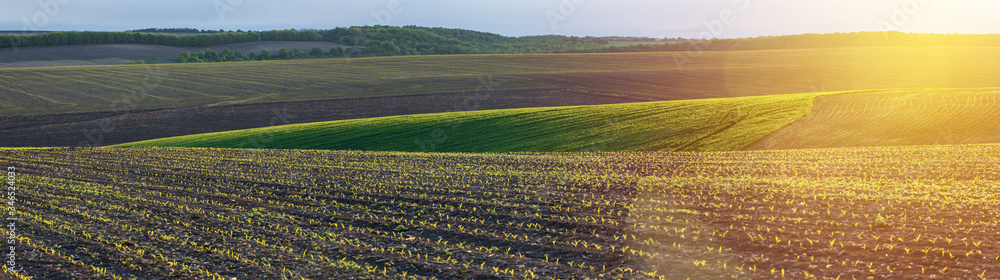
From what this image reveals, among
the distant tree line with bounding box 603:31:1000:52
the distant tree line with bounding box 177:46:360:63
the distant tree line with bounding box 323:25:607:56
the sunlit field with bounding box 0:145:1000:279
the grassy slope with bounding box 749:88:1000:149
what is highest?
the distant tree line with bounding box 603:31:1000:52

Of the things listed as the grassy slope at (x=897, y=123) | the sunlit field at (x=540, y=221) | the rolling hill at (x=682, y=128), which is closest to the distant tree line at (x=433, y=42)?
the rolling hill at (x=682, y=128)

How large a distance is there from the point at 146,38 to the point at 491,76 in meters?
98.0

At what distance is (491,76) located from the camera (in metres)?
86.4

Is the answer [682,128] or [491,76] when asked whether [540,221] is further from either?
[491,76]

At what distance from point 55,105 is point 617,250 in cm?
6812

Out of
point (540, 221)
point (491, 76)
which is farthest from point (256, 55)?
point (540, 221)

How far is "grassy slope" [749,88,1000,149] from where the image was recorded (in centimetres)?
3067

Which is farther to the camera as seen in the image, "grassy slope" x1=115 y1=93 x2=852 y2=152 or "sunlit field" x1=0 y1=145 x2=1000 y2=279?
"grassy slope" x1=115 y1=93 x2=852 y2=152

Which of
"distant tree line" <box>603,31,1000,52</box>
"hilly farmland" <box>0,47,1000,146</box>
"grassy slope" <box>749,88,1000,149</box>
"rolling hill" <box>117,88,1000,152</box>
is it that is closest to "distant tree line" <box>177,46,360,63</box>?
"hilly farmland" <box>0,47,1000,146</box>

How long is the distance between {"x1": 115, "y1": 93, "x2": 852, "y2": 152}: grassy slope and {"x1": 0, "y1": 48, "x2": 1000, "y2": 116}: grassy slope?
80.3 feet

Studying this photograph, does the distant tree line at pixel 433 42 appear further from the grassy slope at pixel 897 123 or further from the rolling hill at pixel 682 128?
the grassy slope at pixel 897 123

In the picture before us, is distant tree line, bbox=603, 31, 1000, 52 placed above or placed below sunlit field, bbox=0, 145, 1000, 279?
above

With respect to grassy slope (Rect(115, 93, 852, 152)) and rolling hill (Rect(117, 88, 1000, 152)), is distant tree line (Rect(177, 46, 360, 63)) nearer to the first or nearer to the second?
grassy slope (Rect(115, 93, 852, 152))

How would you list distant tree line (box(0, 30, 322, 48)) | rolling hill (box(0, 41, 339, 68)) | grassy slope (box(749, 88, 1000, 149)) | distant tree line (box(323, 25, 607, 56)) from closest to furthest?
grassy slope (box(749, 88, 1000, 149))
rolling hill (box(0, 41, 339, 68))
distant tree line (box(0, 30, 322, 48))
distant tree line (box(323, 25, 607, 56))
